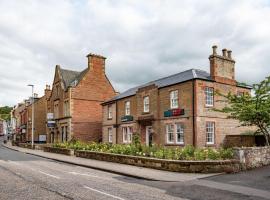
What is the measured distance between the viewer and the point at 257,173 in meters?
15.6

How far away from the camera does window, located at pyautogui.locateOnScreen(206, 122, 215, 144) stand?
91.9 feet

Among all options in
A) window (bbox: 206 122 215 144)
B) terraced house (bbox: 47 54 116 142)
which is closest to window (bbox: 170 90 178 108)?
window (bbox: 206 122 215 144)

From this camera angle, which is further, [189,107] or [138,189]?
[189,107]

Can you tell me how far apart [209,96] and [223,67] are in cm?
311

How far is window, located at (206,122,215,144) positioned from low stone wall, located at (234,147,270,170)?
9.41 metres

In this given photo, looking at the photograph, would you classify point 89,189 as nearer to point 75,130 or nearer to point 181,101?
point 181,101

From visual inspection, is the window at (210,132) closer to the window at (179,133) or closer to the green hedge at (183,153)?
the window at (179,133)

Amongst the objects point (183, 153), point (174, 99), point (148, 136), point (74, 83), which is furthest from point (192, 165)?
point (74, 83)

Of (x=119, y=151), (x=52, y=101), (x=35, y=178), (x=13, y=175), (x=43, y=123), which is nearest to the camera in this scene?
(x=35, y=178)

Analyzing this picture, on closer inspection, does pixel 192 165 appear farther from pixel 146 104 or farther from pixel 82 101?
pixel 82 101

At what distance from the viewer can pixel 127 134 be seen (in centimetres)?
3631

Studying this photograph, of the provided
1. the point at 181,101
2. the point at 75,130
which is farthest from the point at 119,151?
the point at 75,130

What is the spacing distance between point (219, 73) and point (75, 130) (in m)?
23.1

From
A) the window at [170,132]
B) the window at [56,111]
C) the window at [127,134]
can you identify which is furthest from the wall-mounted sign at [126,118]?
the window at [56,111]
